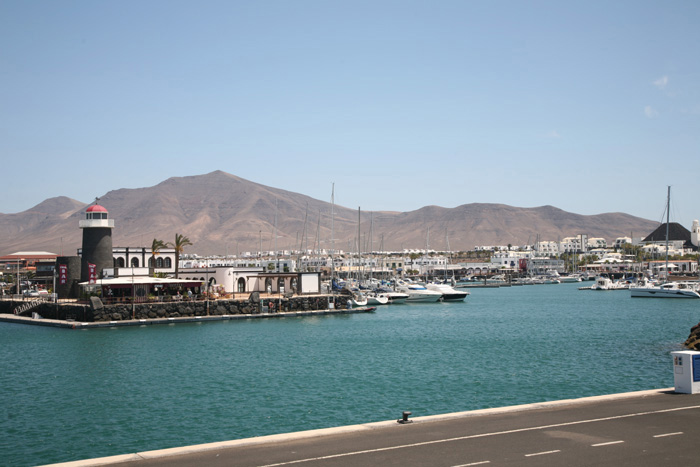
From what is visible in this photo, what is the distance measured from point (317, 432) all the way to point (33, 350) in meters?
35.4

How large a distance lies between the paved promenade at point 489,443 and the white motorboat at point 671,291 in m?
90.7

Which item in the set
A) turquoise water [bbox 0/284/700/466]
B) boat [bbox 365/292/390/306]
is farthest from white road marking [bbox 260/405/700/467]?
boat [bbox 365/292/390/306]

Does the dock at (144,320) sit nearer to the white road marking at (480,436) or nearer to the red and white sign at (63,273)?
the red and white sign at (63,273)

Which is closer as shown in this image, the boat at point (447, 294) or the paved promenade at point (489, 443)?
the paved promenade at point (489, 443)

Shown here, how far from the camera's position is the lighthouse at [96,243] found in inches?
2672

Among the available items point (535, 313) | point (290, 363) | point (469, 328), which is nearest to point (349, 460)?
point (290, 363)

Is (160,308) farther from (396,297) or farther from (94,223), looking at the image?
(396,297)

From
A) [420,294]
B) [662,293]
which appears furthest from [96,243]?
[662,293]

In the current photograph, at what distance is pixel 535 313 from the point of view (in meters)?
76.7

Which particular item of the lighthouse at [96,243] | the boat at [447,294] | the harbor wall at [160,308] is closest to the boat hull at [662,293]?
the boat at [447,294]

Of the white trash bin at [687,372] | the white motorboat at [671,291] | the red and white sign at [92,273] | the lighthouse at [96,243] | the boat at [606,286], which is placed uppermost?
the lighthouse at [96,243]

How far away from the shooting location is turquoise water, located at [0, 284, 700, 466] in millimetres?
22828

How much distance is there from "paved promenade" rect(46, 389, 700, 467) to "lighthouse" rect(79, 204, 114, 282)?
191 feet

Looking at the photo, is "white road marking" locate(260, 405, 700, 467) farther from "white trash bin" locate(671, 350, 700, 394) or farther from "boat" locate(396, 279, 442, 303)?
"boat" locate(396, 279, 442, 303)
